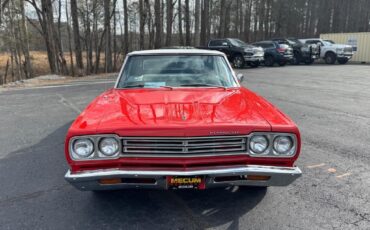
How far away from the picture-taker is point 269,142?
8.79 feet

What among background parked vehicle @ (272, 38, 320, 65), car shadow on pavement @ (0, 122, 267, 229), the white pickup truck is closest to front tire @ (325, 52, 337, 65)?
the white pickup truck

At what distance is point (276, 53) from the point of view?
70.5 ft

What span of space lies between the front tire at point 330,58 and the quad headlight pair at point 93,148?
24710mm

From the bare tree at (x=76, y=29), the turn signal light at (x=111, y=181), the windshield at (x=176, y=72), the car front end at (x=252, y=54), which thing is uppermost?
the bare tree at (x=76, y=29)

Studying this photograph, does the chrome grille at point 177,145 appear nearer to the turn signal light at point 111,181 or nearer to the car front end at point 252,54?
the turn signal light at point 111,181

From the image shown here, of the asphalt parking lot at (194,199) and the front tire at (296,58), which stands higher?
the front tire at (296,58)

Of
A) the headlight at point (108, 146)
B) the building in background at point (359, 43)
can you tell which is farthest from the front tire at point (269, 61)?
the headlight at point (108, 146)

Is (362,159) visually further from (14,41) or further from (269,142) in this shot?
(14,41)

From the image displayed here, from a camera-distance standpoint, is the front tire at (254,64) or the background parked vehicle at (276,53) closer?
the front tire at (254,64)

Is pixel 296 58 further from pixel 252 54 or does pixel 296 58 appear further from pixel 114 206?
pixel 114 206

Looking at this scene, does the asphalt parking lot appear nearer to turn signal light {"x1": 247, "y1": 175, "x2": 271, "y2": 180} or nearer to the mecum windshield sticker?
turn signal light {"x1": 247, "y1": 175, "x2": 271, "y2": 180}

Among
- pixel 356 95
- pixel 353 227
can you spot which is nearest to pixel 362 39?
pixel 356 95

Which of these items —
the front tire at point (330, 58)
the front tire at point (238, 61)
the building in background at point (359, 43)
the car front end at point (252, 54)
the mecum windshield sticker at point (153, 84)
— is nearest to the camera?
the mecum windshield sticker at point (153, 84)

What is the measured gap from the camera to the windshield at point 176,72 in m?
3.89
